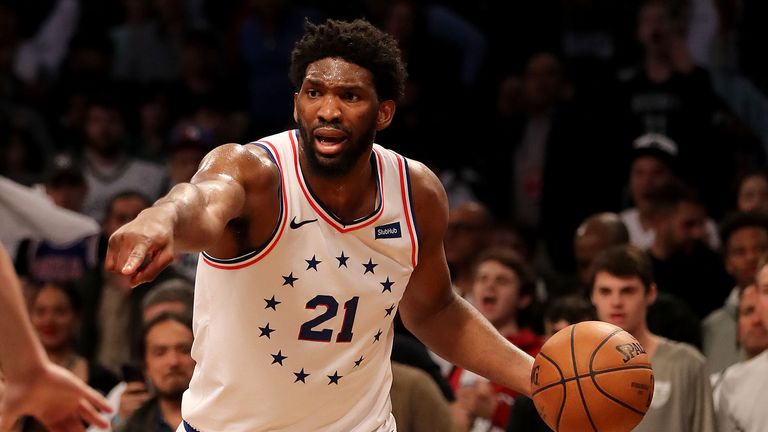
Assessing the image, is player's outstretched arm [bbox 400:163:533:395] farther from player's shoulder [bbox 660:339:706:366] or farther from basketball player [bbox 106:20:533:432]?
player's shoulder [bbox 660:339:706:366]

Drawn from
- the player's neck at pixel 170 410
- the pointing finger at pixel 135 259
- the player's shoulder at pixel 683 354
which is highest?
the pointing finger at pixel 135 259

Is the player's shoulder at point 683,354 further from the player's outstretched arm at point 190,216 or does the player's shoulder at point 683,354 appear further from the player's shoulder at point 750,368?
the player's outstretched arm at point 190,216

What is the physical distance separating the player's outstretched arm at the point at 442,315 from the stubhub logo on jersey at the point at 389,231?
0.39ft

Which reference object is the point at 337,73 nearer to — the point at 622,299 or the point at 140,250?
the point at 140,250

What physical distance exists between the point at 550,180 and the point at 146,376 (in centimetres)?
374

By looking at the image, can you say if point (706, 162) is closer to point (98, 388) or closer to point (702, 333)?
point (702, 333)

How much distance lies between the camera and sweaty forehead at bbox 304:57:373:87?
4.46 m

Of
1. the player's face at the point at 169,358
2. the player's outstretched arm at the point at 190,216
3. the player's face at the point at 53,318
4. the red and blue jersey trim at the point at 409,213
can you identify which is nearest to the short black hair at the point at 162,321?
the player's face at the point at 169,358

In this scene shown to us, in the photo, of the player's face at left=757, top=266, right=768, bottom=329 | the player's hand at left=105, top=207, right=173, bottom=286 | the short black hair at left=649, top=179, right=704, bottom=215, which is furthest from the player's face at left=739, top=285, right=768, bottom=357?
the player's hand at left=105, top=207, right=173, bottom=286

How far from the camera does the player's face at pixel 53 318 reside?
776 cm

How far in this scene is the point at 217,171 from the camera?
13.7ft

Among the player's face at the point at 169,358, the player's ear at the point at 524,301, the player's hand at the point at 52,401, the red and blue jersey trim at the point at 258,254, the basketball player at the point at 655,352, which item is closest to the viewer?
the player's hand at the point at 52,401

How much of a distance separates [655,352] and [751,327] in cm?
72

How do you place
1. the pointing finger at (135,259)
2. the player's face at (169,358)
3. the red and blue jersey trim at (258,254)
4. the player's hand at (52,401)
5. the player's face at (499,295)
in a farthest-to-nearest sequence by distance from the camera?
the player's face at (499,295) < the player's face at (169,358) < the red and blue jersey trim at (258,254) < the player's hand at (52,401) < the pointing finger at (135,259)
